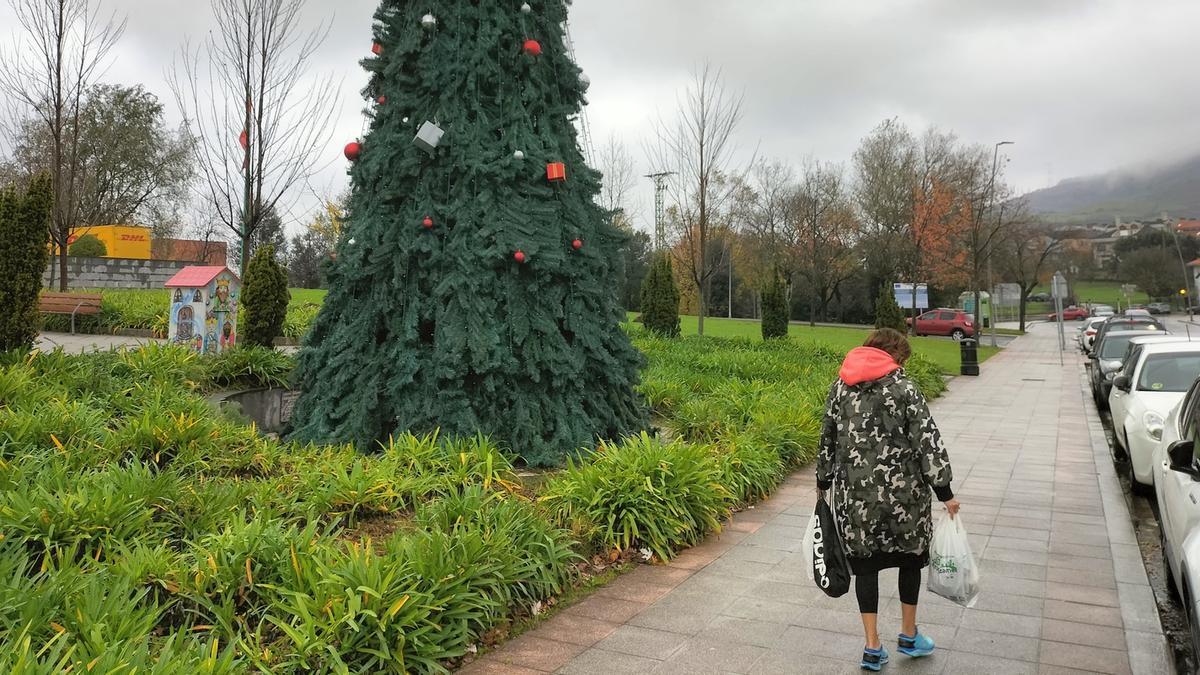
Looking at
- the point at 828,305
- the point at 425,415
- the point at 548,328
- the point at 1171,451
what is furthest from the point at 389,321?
the point at 828,305

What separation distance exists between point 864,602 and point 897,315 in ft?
73.3

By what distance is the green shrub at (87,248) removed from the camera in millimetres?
28422

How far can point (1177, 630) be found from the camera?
4395 mm

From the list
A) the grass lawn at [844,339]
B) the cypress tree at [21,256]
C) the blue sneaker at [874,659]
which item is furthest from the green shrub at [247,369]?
the grass lawn at [844,339]

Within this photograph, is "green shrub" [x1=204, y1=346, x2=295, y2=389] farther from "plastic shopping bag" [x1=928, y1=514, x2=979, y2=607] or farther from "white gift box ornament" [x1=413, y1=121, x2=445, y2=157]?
"plastic shopping bag" [x1=928, y1=514, x2=979, y2=607]

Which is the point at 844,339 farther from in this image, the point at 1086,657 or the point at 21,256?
the point at 1086,657

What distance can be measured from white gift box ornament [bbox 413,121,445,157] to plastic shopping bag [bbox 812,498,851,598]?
4.22m

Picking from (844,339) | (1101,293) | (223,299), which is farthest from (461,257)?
(1101,293)

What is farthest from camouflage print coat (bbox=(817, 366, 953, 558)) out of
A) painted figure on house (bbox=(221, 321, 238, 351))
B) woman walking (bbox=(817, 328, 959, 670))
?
painted figure on house (bbox=(221, 321, 238, 351))

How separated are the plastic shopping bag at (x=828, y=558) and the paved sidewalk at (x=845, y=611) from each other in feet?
1.36

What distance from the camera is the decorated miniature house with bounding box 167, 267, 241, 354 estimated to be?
34.0 feet

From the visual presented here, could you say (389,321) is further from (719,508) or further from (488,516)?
(719,508)

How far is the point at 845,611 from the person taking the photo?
441 centimetres

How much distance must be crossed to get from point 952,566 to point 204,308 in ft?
31.7
